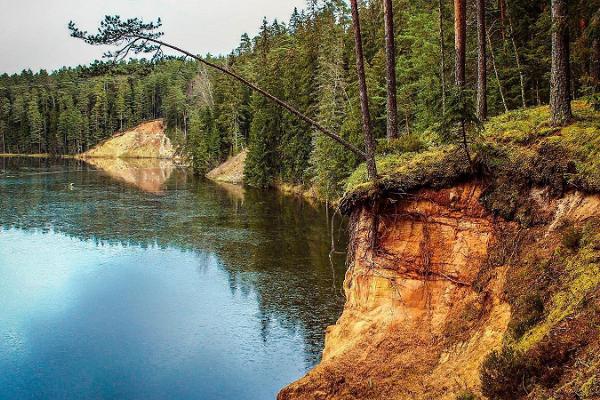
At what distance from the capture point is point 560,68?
11836 mm

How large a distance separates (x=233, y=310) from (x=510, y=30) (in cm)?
1918

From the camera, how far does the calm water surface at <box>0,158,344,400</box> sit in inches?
726

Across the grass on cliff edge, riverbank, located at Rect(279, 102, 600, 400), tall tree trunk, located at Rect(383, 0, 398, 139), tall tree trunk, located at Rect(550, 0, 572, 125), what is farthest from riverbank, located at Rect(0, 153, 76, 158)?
tall tree trunk, located at Rect(550, 0, 572, 125)

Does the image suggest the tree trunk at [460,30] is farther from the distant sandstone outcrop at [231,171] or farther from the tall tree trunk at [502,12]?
the distant sandstone outcrop at [231,171]

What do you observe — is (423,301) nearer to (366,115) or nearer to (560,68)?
(366,115)

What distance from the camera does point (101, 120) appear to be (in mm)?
142000

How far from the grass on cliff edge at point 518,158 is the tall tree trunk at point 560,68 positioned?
305 millimetres

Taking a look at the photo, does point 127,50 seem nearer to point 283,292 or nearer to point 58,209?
point 283,292

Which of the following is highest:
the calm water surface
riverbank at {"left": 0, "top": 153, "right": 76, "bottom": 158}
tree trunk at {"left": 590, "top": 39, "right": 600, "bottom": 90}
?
riverbank at {"left": 0, "top": 153, "right": 76, "bottom": 158}

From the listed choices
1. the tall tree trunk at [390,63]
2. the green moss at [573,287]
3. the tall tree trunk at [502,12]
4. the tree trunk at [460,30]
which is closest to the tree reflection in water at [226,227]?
the tall tree trunk at [390,63]

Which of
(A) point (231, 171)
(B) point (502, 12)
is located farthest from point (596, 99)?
(A) point (231, 171)

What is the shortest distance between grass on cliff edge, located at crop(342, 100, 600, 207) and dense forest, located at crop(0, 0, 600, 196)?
863 millimetres

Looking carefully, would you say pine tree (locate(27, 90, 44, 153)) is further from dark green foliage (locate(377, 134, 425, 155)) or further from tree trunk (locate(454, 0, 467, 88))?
dark green foliage (locate(377, 134, 425, 155))

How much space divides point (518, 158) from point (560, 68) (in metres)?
2.75
